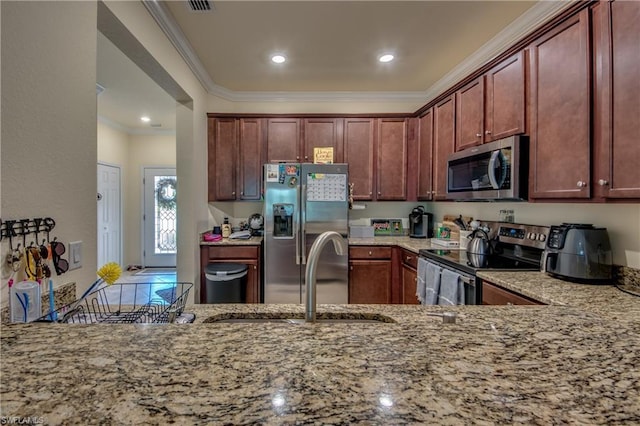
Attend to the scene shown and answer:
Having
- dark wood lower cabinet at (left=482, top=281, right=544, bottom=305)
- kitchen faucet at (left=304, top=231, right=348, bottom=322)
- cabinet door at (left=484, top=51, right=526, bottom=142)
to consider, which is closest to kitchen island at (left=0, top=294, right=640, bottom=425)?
kitchen faucet at (left=304, top=231, right=348, bottom=322)

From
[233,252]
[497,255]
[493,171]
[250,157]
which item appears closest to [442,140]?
[493,171]

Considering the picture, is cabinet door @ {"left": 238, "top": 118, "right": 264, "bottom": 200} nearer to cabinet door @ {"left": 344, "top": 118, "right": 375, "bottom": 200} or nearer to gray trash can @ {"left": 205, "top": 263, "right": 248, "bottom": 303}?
gray trash can @ {"left": 205, "top": 263, "right": 248, "bottom": 303}

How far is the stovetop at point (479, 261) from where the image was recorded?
2023mm

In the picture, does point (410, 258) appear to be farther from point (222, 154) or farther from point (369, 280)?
point (222, 154)

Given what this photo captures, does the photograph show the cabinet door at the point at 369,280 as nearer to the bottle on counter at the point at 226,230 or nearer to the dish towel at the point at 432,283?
the dish towel at the point at 432,283

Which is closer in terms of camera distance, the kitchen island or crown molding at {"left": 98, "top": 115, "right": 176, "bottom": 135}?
the kitchen island

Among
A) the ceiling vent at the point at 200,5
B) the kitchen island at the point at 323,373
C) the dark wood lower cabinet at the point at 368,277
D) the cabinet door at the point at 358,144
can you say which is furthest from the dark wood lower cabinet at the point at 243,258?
the kitchen island at the point at 323,373

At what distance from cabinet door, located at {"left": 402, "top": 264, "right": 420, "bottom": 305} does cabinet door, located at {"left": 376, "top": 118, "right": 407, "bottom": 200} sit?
97 centimetres

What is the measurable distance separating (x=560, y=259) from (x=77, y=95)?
102 inches

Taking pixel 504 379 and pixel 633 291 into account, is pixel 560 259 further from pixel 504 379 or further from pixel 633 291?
pixel 504 379

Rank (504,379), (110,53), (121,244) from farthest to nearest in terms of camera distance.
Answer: (121,244)
(110,53)
(504,379)

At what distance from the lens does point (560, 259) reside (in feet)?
5.56

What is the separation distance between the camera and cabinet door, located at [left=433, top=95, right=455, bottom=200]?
283 cm

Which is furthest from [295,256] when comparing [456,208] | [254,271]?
[456,208]
